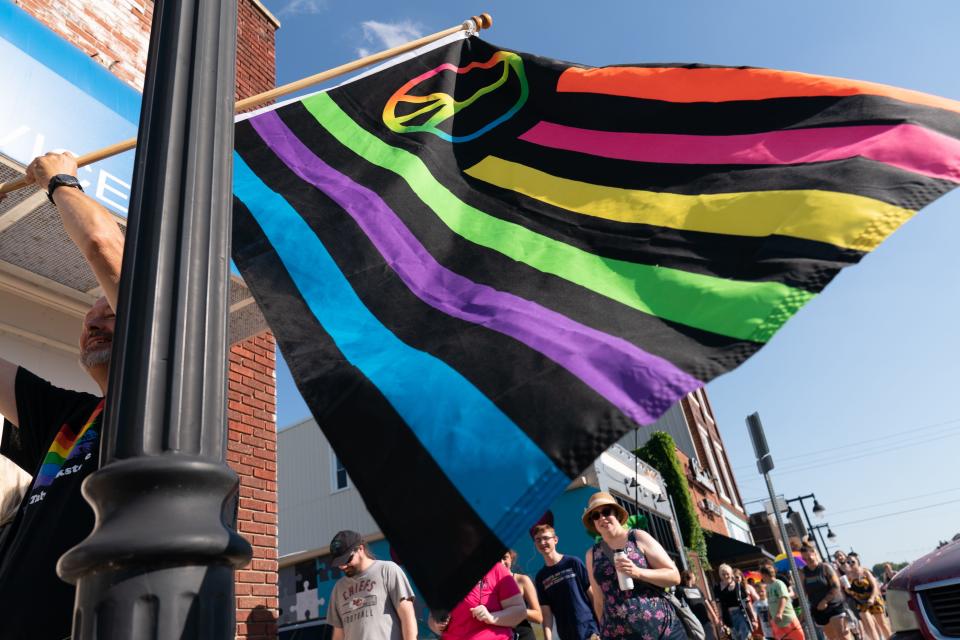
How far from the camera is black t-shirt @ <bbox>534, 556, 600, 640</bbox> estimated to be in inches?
232

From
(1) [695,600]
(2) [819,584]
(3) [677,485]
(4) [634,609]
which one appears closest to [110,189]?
(4) [634,609]

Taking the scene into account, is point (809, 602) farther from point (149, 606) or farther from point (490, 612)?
point (149, 606)

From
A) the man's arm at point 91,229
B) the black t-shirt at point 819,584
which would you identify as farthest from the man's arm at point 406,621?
the black t-shirt at point 819,584

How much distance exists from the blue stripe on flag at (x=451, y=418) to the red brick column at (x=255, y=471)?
424 centimetres

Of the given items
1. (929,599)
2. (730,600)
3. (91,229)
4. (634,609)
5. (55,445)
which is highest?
(91,229)

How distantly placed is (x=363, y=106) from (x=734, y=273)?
2141mm

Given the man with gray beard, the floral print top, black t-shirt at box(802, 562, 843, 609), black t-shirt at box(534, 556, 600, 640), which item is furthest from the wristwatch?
black t-shirt at box(802, 562, 843, 609)

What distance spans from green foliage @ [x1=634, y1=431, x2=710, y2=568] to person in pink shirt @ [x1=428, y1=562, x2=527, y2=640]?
19.3 m

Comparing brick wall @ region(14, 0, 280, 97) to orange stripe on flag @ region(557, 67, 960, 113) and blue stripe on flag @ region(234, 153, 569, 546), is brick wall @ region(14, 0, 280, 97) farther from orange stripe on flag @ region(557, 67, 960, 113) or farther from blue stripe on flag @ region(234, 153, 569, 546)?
blue stripe on flag @ region(234, 153, 569, 546)

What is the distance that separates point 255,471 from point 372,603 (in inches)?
84.2

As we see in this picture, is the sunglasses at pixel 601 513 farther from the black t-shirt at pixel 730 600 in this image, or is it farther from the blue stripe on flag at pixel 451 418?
the black t-shirt at pixel 730 600

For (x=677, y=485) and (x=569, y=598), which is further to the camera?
(x=677, y=485)

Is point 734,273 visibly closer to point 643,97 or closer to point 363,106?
point 643,97

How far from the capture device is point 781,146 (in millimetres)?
2398
